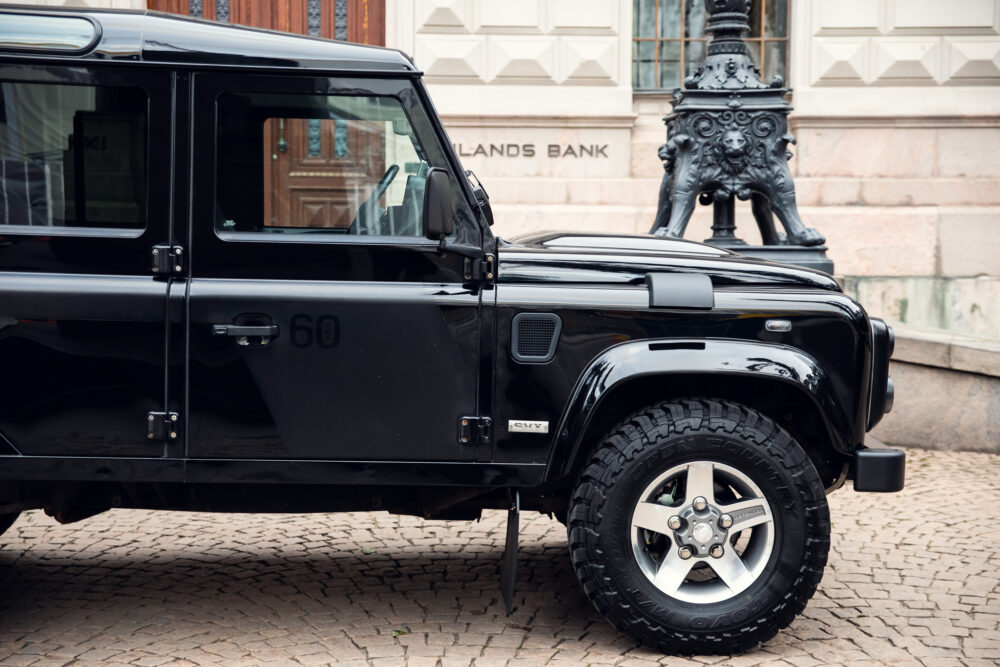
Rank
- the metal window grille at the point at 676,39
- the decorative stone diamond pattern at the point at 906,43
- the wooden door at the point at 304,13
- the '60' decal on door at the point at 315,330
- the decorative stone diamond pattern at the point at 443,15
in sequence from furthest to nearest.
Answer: the metal window grille at the point at 676,39 < the wooden door at the point at 304,13 < the decorative stone diamond pattern at the point at 906,43 < the decorative stone diamond pattern at the point at 443,15 < the '60' decal on door at the point at 315,330

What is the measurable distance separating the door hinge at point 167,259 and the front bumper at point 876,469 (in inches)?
94.9

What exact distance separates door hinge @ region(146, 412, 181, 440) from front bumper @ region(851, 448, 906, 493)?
2.33 m

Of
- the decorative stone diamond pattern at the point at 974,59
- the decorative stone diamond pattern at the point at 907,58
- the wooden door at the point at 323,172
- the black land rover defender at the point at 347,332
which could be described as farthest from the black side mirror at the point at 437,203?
the decorative stone diamond pattern at the point at 974,59

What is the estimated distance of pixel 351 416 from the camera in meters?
3.91

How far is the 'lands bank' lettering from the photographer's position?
39.1 ft

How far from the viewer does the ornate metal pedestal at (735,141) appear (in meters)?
8.23

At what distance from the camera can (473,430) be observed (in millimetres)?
3943

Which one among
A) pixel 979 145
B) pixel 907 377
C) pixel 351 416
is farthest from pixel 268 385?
pixel 979 145

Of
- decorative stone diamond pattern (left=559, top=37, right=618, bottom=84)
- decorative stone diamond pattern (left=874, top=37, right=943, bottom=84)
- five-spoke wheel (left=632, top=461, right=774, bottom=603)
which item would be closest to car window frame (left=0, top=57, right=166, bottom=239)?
five-spoke wheel (left=632, top=461, right=774, bottom=603)

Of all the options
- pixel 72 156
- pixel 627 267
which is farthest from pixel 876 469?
pixel 72 156

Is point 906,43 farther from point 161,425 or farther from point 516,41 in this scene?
point 161,425

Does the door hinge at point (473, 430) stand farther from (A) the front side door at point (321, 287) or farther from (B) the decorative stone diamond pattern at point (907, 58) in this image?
(B) the decorative stone diamond pattern at point (907, 58)

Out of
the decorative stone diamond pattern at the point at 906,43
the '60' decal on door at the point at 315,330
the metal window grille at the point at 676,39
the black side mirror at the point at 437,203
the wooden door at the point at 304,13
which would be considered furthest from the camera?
the metal window grille at the point at 676,39

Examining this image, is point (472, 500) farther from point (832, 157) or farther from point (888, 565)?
point (832, 157)
